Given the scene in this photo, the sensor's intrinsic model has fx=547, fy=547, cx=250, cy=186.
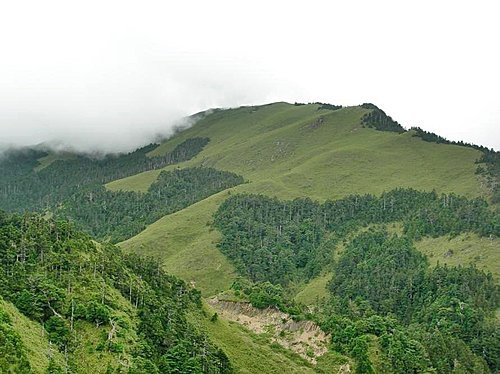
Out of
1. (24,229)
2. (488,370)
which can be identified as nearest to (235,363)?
(24,229)

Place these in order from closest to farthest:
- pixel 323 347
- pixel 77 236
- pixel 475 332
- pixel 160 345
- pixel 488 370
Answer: pixel 160 345 → pixel 77 236 → pixel 323 347 → pixel 488 370 → pixel 475 332

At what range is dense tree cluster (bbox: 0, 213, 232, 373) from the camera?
8812 centimetres

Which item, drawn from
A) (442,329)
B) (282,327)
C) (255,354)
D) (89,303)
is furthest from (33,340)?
(442,329)

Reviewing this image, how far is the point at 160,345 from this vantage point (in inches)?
3932

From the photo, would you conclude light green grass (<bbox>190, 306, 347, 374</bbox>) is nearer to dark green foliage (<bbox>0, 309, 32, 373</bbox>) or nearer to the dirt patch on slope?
the dirt patch on slope

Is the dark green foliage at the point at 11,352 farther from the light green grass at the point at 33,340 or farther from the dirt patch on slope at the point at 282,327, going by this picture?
the dirt patch on slope at the point at 282,327

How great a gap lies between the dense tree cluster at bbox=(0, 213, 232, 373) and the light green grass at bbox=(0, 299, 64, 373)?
1.43 metres


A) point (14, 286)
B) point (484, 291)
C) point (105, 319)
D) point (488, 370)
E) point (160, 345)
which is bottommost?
point (488, 370)

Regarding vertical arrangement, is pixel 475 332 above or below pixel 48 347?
below

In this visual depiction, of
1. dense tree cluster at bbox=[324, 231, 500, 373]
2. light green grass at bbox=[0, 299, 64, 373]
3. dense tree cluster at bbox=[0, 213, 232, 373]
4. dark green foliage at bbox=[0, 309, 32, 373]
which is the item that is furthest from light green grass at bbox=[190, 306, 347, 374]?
dark green foliage at bbox=[0, 309, 32, 373]

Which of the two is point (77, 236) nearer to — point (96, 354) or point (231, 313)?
point (96, 354)

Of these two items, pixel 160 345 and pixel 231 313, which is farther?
pixel 231 313

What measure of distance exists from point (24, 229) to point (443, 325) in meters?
128

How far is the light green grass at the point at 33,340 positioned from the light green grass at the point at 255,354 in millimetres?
42510
